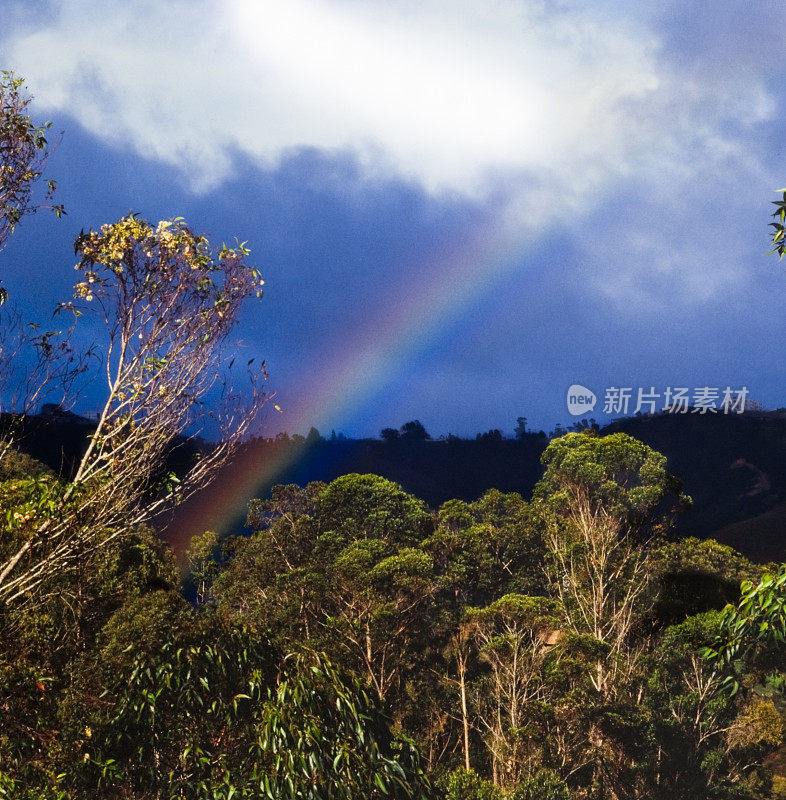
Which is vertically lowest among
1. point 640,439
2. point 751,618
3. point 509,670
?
point 509,670

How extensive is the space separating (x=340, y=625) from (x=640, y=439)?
2577cm

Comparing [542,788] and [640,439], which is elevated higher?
[640,439]

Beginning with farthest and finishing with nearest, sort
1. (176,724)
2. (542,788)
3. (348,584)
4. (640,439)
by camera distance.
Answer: (640,439) < (348,584) < (542,788) < (176,724)

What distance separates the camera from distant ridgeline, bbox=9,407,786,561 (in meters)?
28.0

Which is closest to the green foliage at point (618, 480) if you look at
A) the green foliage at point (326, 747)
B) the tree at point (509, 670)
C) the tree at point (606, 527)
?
the tree at point (606, 527)

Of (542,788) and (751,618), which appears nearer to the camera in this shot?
(751,618)

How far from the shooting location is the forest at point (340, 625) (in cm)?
466

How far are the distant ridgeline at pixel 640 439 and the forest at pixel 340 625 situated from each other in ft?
32.2

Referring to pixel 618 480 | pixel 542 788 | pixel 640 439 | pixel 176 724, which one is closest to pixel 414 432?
pixel 640 439

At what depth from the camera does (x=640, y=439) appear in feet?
119

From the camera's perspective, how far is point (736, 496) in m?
30.9

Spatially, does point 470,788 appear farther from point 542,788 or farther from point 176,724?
point 176,724

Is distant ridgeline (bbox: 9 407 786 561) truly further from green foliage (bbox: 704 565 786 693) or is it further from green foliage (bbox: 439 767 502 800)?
green foliage (bbox: 704 565 786 693)

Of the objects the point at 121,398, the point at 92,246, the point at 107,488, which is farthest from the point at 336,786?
the point at 92,246
